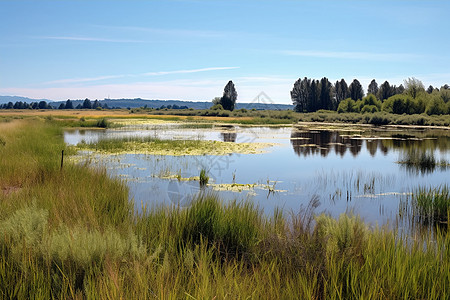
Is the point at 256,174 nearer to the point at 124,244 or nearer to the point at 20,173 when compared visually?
the point at 20,173

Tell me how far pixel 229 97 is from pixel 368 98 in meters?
28.7

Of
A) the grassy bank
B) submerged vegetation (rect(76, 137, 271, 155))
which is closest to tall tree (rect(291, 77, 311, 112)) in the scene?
submerged vegetation (rect(76, 137, 271, 155))

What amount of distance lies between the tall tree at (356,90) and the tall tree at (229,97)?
3174 cm

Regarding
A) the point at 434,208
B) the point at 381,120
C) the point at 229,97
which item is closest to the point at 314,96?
the point at 229,97

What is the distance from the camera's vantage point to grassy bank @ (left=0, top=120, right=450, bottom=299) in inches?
134

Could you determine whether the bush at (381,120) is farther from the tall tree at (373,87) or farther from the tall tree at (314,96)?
the tall tree at (373,87)

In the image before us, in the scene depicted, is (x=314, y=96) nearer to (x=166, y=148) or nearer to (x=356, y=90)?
(x=356, y=90)

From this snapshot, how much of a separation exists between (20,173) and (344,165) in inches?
470

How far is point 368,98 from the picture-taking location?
253 ft

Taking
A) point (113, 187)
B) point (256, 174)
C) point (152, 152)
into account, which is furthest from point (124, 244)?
point (152, 152)

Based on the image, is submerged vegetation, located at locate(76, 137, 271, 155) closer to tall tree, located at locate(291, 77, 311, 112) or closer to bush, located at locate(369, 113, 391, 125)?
bush, located at locate(369, 113, 391, 125)

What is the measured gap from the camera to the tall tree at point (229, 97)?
83387 mm

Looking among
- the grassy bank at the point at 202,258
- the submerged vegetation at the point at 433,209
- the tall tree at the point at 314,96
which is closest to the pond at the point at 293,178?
the submerged vegetation at the point at 433,209

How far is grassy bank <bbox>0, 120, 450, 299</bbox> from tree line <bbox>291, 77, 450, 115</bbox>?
5738 centimetres
